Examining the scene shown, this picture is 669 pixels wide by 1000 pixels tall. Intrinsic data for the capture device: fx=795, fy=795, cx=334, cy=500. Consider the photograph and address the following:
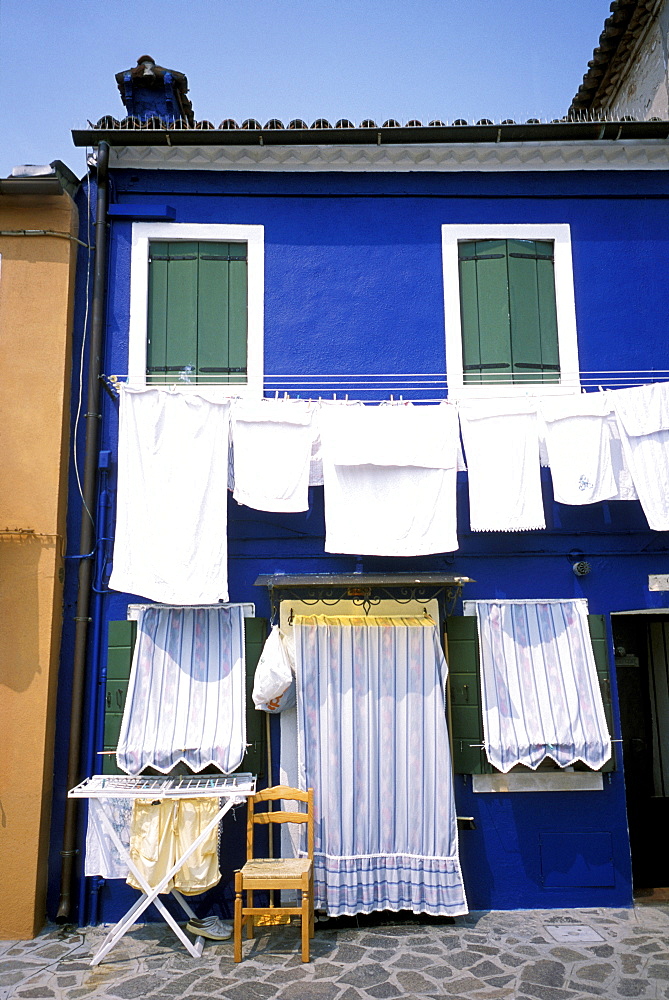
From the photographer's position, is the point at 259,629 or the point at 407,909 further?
the point at 259,629

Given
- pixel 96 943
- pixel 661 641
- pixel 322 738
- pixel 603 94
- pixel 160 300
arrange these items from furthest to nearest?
pixel 603 94, pixel 661 641, pixel 160 300, pixel 322 738, pixel 96 943

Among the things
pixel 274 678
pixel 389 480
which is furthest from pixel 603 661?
pixel 274 678

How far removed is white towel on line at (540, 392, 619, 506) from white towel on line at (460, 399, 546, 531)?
155mm

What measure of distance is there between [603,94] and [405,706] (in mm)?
8848

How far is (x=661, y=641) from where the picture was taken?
882 cm

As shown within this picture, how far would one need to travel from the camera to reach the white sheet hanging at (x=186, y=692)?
6.63m

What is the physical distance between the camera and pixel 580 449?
6793 mm

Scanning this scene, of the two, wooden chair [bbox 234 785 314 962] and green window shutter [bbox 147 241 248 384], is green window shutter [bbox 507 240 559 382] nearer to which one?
green window shutter [bbox 147 241 248 384]

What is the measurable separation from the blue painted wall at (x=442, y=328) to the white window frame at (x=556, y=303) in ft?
0.32

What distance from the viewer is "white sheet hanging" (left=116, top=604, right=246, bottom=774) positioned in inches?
261

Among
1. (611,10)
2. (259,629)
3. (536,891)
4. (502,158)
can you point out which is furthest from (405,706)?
(611,10)

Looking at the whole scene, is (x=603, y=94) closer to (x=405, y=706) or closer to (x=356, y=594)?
(x=356, y=594)

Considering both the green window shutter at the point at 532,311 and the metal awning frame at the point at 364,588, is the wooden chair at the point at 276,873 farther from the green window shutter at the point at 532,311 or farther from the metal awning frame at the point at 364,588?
the green window shutter at the point at 532,311

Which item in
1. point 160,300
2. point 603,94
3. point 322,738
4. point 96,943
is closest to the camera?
point 96,943
